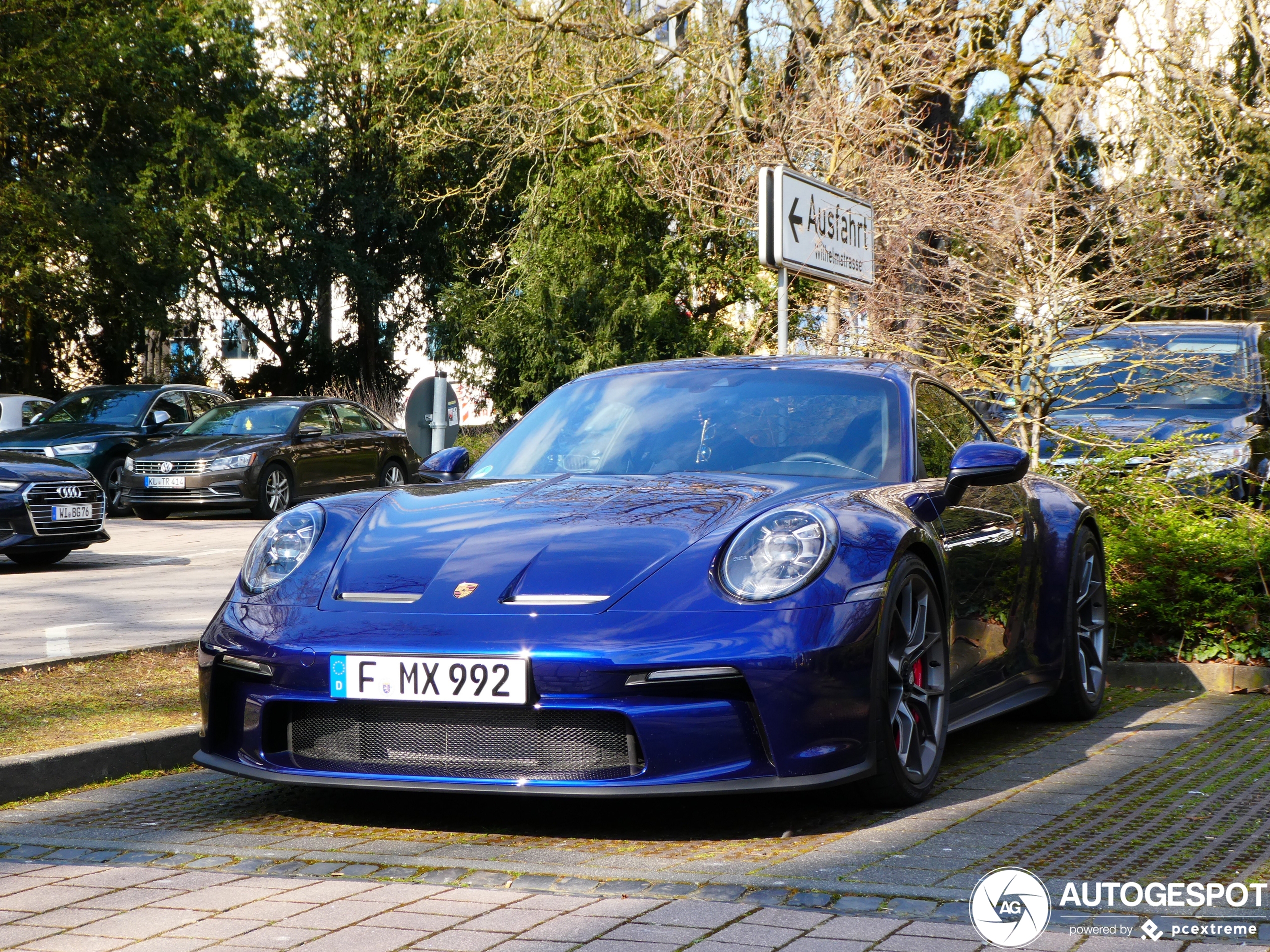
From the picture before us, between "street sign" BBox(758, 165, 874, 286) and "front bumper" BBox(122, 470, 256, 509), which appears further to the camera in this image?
"front bumper" BBox(122, 470, 256, 509)

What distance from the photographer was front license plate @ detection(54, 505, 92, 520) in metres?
12.5

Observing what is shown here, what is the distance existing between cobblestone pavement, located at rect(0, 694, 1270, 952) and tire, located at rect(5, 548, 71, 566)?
27.5 ft

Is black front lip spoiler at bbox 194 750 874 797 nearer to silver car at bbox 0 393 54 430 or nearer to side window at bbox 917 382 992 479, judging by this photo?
side window at bbox 917 382 992 479

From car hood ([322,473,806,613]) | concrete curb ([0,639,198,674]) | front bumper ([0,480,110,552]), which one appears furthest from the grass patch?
front bumper ([0,480,110,552])

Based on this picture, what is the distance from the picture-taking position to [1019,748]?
18.0 ft

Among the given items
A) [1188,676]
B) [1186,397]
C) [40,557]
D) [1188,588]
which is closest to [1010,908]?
[1188,676]

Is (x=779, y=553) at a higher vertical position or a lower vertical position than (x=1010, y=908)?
higher

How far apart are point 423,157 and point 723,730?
3454 centimetres

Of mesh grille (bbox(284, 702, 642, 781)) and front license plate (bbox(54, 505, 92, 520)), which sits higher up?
front license plate (bbox(54, 505, 92, 520))

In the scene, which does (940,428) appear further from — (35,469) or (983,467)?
(35,469)

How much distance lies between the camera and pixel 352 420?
69.0 feet

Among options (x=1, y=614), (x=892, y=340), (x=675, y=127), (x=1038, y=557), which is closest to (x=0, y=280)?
(x=675, y=127)

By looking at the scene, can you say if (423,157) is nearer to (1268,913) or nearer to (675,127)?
(675,127)

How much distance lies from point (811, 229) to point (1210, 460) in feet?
Answer: 9.31
